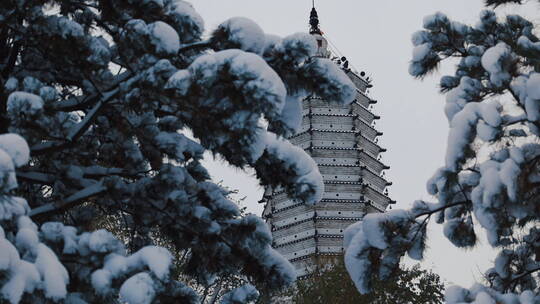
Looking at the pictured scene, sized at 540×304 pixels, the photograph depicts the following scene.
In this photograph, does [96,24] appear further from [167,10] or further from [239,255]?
[239,255]

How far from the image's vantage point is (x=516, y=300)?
6.35 m

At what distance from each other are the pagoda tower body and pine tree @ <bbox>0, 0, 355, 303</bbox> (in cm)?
3158

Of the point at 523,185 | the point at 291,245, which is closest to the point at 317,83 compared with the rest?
the point at 523,185

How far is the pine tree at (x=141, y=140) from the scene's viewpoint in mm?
5383

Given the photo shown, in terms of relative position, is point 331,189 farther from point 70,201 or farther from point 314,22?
point 70,201

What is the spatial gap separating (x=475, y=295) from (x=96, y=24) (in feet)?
15.3

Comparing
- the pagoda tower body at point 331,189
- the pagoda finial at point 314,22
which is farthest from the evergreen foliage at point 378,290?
the pagoda finial at point 314,22

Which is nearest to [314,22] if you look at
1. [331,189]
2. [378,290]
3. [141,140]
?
[331,189]

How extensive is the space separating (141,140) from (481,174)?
3.15 m

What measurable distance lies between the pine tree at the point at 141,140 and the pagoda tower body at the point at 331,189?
3158cm

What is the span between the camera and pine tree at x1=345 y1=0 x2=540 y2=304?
241 inches

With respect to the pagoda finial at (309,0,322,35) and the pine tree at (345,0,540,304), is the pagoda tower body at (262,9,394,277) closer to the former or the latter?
the pagoda finial at (309,0,322,35)

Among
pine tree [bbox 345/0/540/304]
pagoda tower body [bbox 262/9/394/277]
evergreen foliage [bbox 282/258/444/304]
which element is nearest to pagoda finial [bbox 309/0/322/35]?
pagoda tower body [bbox 262/9/394/277]

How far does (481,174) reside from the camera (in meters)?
6.29
